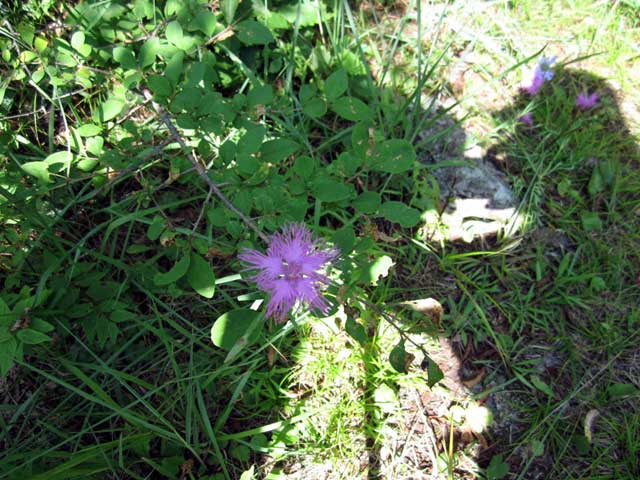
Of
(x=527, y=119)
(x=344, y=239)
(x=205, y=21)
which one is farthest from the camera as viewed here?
(x=527, y=119)

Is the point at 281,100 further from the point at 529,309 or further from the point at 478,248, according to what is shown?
the point at 529,309

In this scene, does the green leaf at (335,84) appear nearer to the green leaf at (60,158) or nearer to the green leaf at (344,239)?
the green leaf at (344,239)

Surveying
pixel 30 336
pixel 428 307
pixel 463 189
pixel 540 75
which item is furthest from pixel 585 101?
pixel 30 336

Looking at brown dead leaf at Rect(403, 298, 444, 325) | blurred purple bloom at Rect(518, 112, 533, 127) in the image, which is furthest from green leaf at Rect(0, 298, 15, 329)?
blurred purple bloom at Rect(518, 112, 533, 127)

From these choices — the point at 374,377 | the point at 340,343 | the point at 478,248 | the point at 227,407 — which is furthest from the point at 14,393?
the point at 478,248

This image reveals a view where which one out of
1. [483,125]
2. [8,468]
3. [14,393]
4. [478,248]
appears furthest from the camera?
[483,125]

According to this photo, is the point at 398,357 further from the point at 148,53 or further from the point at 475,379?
the point at 148,53
